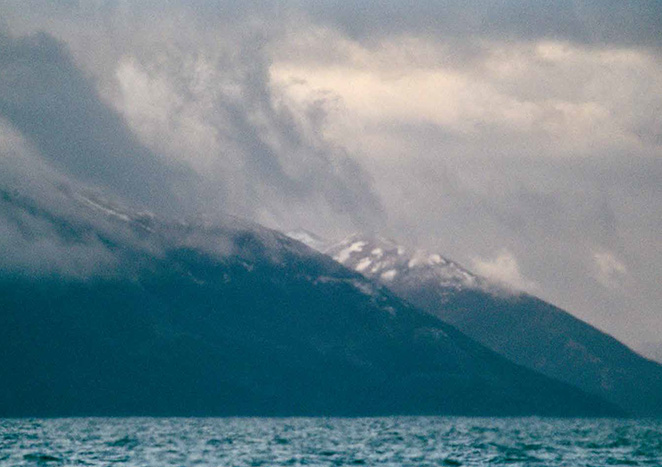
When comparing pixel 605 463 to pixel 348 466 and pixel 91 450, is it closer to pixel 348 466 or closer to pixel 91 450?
pixel 348 466

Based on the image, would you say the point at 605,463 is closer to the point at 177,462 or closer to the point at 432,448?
the point at 432,448

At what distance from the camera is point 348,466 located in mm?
132000

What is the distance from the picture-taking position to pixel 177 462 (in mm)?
133000

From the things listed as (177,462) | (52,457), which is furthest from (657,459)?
(52,457)

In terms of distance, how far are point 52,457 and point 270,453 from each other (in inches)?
1233

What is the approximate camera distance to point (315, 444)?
625 feet

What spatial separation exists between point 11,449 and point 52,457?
80.8 feet

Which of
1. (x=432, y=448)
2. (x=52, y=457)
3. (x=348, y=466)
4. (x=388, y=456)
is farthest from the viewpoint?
(x=432, y=448)

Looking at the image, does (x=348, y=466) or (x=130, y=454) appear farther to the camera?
(x=130, y=454)

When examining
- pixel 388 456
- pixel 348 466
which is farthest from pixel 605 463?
pixel 348 466

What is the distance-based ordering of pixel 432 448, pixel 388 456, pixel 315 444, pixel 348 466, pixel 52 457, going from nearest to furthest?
pixel 348 466 < pixel 52 457 < pixel 388 456 < pixel 432 448 < pixel 315 444

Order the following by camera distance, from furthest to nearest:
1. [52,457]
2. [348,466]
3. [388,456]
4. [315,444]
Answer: [315,444] < [388,456] < [52,457] < [348,466]

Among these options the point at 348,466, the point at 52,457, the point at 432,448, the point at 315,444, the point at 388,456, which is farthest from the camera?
the point at 315,444

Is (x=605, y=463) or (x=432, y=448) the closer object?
(x=605, y=463)
